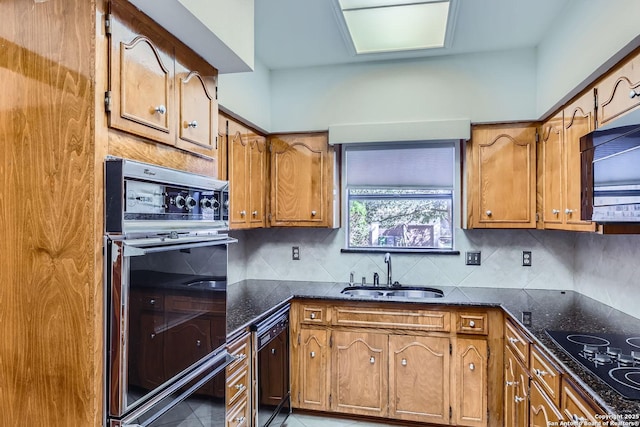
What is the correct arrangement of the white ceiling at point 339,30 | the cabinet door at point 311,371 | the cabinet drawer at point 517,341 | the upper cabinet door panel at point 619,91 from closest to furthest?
the upper cabinet door panel at point 619,91 → the cabinet drawer at point 517,341 → the white ceiling at point 339,30 → the cabinet door at point 311,371

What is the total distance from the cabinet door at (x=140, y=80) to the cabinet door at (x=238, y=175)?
1.00m

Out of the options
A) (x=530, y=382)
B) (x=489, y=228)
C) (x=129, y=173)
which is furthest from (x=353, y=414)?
(x=129, y=173)

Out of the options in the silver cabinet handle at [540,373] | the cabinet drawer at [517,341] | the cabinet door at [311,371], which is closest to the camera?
the silver cabinet handle at [540,373]

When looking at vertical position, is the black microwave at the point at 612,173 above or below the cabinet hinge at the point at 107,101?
below

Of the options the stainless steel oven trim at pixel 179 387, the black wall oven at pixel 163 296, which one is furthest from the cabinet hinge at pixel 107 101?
the stainless steel oven trim at pixel 179 387

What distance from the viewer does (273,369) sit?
98.2 inches

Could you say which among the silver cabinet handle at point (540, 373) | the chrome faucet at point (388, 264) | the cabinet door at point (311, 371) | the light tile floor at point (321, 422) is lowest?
the light tile floor at point (321, 422)

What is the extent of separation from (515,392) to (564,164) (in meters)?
1.37

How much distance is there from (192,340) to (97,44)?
3.56 feet

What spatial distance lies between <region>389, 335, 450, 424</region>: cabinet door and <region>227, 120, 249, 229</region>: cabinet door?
133 centimetres

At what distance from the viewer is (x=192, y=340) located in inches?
61.0

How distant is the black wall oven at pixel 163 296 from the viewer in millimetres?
1179

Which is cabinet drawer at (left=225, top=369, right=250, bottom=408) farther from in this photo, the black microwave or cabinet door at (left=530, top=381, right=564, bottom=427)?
the black microwave

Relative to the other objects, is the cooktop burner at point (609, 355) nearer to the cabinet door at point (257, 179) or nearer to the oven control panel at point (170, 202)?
the oven control panel at point (170, 202)
